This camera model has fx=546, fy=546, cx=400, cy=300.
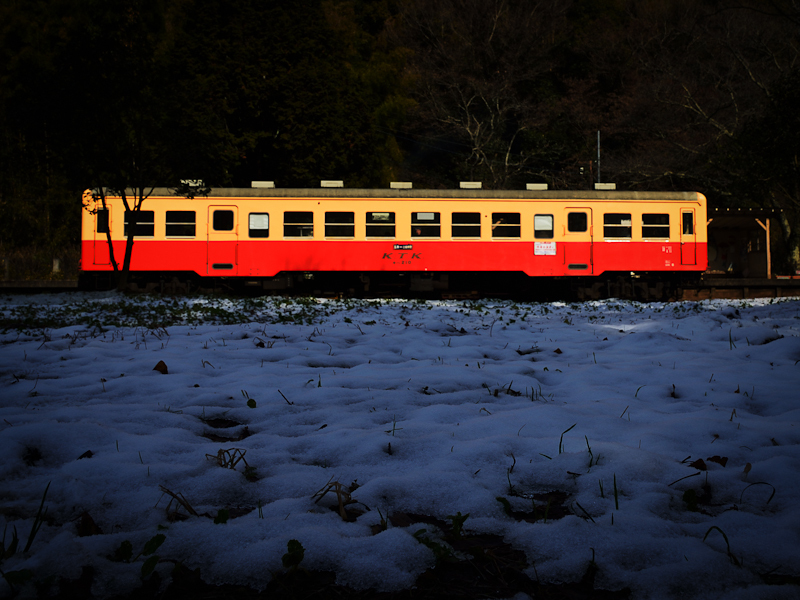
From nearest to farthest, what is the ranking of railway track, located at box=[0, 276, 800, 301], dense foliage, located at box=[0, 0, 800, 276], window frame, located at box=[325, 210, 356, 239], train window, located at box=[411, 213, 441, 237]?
dense foliage, located at box=[0, 0, 800, 276]
window frame, located at box=[325, 210, 356, 239]
train window, located at box=[411, 213, 441, 237]
railway track, located at box=[0, 276, 800, 301]

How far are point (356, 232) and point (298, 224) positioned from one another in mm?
1628

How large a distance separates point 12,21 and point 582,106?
32533 mm

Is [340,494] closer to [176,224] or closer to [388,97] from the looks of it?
[176,224]

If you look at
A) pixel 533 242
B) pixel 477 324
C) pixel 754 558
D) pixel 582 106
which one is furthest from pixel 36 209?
pixel 754 558

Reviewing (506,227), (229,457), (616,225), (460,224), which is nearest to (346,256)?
(460,224)

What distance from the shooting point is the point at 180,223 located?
50.1ft

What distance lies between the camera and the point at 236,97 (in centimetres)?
2480

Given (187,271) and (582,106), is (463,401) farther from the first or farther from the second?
(582,106)

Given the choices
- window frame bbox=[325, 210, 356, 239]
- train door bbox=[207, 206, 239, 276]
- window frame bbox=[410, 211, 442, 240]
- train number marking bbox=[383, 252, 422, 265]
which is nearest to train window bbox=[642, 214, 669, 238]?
window frame bbox=[410, 211, 442, 240]

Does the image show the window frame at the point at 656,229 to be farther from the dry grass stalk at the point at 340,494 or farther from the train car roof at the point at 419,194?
the dry grass stalk at the point at 340,494

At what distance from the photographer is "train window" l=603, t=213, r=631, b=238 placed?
15.9 metres

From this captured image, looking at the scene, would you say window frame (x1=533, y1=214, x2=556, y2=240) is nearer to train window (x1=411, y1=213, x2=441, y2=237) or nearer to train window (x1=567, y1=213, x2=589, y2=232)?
train window (x1=567, y1=213, x2=589, y2=232)

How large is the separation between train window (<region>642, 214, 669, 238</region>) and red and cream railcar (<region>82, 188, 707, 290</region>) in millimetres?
1007

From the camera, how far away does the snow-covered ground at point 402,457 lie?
166 cm
